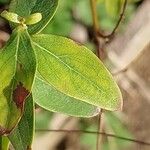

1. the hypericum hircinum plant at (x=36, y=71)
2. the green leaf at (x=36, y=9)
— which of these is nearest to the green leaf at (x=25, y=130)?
the hypericum hircinum plant at (x=36, y=71)

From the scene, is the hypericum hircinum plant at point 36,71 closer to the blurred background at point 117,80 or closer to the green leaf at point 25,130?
the green leaf at point 25,130

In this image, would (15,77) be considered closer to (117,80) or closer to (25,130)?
(25,130)

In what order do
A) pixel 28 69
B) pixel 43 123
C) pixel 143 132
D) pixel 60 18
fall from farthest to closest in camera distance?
pixel 143 132 → pixel 43 123 → pixel 60 18 → pixel 28 69

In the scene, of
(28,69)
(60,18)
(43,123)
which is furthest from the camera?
(43,123)

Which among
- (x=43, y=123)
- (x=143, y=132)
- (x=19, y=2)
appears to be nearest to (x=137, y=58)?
(x=143, y=132)

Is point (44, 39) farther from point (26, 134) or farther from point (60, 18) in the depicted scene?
point (60, 18)

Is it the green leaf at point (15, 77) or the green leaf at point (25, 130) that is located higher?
the green leaf at point (15, 77)
